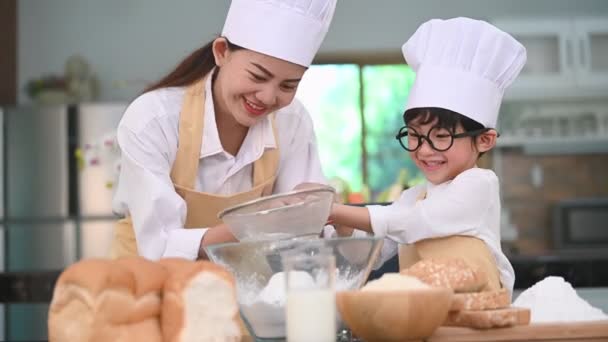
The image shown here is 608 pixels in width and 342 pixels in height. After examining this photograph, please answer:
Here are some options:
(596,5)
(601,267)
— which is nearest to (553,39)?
(596,5)

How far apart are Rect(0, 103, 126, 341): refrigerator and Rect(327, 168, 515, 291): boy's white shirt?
4.68 meters

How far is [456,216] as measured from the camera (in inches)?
60.6

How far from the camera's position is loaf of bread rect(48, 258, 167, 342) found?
96 centimetres

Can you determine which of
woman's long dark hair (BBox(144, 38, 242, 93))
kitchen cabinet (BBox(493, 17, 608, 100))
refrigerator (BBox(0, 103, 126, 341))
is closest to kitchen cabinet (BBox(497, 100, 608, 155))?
kitchen cabinet (BBox(493, 17, 608, 100))

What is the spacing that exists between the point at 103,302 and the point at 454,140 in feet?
2.61

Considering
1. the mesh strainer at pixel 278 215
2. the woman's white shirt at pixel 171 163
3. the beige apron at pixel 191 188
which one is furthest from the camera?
the beige apron at pixel 191 188

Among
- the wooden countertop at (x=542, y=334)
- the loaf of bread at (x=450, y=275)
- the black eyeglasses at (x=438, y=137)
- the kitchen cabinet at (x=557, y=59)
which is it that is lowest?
the wooden countertop at (x=542, y=334)

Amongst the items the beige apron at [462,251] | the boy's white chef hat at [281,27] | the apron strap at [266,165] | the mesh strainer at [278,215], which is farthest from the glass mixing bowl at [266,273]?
the apron strap at [266,165]

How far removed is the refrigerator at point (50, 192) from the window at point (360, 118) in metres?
1.49

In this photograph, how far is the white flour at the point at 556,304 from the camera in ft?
3.72

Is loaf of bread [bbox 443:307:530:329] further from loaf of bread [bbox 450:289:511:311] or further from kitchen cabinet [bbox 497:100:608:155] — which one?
kitchen cabinet [bbox 497:100:608:155]

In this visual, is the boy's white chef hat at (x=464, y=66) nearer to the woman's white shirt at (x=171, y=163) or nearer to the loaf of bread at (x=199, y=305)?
the woman's white shirt at (x=171, y=163)

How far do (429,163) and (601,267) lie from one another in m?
2.36

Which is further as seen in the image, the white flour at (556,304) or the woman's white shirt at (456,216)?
the woman's white shirt at (456,216)
